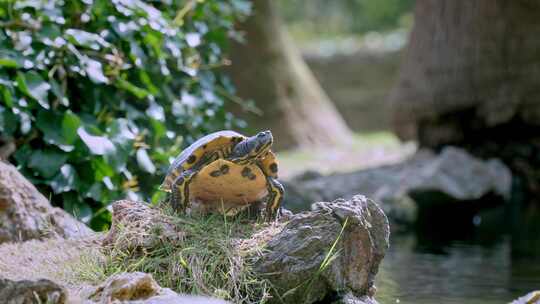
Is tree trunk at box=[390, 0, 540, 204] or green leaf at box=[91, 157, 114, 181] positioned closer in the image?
green leaf at box=[91, 157, 114, 181]

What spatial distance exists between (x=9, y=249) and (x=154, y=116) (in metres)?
1.51

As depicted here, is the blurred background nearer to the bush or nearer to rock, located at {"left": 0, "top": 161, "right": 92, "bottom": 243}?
the bush

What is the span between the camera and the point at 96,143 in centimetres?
418

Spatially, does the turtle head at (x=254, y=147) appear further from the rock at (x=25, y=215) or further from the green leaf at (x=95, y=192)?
the green leaf at (x=95, y=192)

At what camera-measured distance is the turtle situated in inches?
122

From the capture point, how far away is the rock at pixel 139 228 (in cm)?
298

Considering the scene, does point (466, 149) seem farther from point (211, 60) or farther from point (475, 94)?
point (211, 60)

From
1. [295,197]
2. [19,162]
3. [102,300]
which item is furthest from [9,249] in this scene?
[295,197]

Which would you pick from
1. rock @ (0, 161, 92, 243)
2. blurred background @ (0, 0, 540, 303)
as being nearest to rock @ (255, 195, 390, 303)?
blurred background @ (0, 0, 540, 303)

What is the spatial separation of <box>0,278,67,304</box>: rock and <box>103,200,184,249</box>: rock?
1.71 ft

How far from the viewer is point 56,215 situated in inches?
149

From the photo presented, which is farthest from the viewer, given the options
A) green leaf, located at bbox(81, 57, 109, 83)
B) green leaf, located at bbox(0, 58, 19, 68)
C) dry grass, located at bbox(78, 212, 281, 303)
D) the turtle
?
green leaf, located at bbox(81, 57, 109, 83)

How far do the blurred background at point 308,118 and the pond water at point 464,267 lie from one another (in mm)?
18

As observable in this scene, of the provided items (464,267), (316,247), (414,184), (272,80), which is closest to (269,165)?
(316,247)
